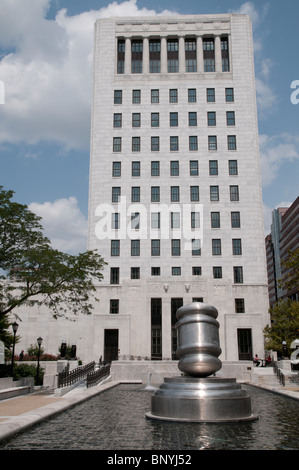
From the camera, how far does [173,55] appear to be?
63125mm

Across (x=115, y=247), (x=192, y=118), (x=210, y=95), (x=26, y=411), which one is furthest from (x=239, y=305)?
(x=26, y=411)

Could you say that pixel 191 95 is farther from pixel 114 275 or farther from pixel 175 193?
pixel 114 275

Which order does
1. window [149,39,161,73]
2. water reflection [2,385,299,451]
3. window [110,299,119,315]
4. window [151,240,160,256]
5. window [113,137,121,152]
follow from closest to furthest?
1. water reflection [2,385,299,451]
2. window [110,299,119,315]
3. window [151,240,160,256]
4. window [113,137,121,152]
5. window [149,39,161,73]

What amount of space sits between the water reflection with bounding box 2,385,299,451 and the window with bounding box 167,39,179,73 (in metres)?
57.4

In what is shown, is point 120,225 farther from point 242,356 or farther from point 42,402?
point 42,402

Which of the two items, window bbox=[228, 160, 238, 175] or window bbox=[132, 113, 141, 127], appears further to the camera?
window bbox=[132, 113, 141, 127]

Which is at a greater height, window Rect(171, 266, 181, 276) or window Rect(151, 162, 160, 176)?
window Rect(151, 162, 160, 176)

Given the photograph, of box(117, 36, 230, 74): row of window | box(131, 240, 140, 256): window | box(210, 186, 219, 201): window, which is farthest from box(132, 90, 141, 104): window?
box(131, 240, 140, 256): window

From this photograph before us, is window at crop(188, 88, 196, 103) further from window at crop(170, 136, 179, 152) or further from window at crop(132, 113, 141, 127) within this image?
window at crop(132, 113, 141, 127)

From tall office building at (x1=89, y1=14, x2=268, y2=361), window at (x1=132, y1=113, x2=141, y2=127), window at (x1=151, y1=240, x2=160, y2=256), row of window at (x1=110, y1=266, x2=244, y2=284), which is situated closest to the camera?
tall office building at (x1=89, y1=14, x2=268, y2=361)

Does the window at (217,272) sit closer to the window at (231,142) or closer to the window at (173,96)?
the window at (231,142)

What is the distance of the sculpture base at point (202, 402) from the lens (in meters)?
12.5

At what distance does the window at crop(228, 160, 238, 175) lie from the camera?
57.7m
